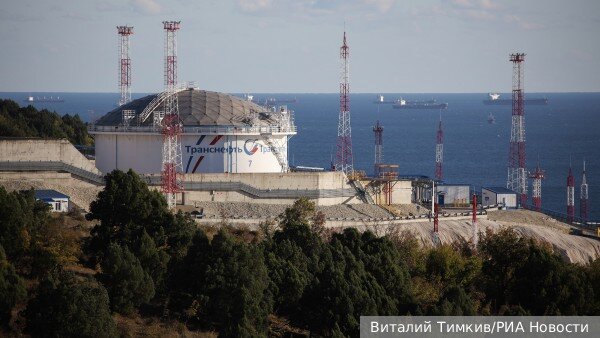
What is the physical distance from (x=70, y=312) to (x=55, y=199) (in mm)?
18662

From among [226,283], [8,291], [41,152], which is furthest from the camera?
[41,152]

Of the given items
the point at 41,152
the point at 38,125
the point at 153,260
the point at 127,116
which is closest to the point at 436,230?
the point at 127,116

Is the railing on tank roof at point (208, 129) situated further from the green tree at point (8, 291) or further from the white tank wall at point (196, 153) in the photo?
the green tree at point (8, 291)

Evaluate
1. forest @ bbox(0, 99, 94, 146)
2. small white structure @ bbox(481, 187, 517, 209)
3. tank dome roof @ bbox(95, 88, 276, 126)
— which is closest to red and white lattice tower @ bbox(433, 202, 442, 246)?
tank dome roof @ bbox(95, 88, 276, 126)

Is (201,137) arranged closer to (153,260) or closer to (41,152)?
(41,152)

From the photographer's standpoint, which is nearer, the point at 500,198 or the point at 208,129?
the point at 208,129

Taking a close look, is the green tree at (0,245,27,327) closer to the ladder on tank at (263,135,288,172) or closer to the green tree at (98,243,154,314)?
the green tree at (98,243,154,314)

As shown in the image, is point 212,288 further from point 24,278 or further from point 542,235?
point 542,235

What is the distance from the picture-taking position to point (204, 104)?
2063 inches

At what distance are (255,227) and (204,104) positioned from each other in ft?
29.5

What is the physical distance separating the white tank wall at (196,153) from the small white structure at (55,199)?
585cm

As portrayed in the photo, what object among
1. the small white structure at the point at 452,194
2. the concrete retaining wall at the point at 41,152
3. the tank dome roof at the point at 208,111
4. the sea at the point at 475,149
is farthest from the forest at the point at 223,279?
the sea at the point at 475,149

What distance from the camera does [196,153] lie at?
50625 millimetres

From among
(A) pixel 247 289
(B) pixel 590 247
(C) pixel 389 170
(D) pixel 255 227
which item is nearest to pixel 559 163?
(C) pixel 389 170
